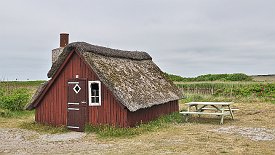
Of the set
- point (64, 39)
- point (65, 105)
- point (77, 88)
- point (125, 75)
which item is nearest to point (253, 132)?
point (125, 75)

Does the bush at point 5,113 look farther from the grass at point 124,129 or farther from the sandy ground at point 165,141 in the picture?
the grass at point 124,129

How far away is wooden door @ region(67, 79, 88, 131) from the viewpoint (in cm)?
1479

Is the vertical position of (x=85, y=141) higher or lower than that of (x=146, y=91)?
lower

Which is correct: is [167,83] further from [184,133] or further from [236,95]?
[236,95]

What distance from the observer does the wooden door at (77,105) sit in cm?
1479

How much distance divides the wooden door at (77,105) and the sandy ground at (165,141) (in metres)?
0.71

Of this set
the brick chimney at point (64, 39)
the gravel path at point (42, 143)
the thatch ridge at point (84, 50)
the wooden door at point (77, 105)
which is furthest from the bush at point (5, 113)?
the wooden door at point (77, 105)

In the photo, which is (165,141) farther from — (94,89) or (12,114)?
(12,114)

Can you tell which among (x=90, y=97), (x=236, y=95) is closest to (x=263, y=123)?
(x=90, y=97)

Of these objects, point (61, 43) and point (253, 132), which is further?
point (61, 43)

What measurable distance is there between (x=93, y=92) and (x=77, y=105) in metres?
0.93

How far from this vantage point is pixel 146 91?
15961 millimetres

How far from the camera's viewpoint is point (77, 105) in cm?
1495

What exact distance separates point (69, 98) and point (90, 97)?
1.10m
